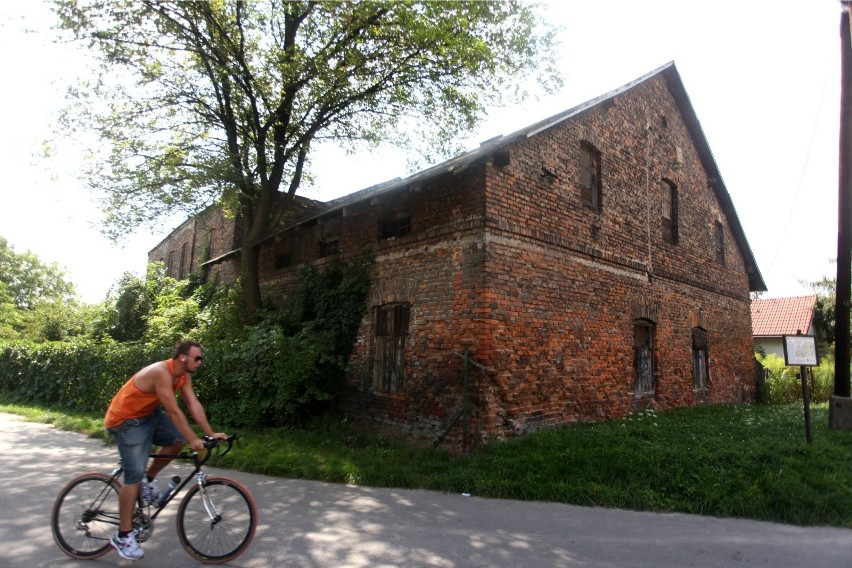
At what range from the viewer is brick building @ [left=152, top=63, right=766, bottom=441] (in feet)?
26.3

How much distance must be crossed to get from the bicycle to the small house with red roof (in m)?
31.4

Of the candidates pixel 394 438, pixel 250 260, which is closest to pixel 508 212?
pixel 394 438

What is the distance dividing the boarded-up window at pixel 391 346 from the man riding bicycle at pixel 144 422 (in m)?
5.32

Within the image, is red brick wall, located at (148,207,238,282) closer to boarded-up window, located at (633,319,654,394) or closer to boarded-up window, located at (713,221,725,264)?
boarded-up window, located at (633,319,654,394)

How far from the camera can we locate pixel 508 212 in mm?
8398

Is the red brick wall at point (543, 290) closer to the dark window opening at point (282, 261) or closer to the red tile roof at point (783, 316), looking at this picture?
the dark window opening at point (282, 261)

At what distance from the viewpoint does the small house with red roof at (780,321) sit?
2925cm

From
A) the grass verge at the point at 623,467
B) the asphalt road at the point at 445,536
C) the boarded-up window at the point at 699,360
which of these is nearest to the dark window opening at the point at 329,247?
the grass verge at the point at 623,467

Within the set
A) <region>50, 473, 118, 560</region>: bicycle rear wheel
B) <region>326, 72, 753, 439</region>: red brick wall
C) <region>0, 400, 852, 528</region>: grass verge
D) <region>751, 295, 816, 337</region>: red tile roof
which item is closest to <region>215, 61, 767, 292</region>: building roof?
<region>326, 72, 753, 439</region>: red brick wall

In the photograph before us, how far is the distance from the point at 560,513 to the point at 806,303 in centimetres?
3349

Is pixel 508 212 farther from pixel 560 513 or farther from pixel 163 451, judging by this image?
pixel 163 451

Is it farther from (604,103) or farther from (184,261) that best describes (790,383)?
(184,261)

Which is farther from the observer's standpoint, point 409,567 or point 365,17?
point 365,17

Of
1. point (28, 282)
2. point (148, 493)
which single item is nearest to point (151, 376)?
point (148, 493)
